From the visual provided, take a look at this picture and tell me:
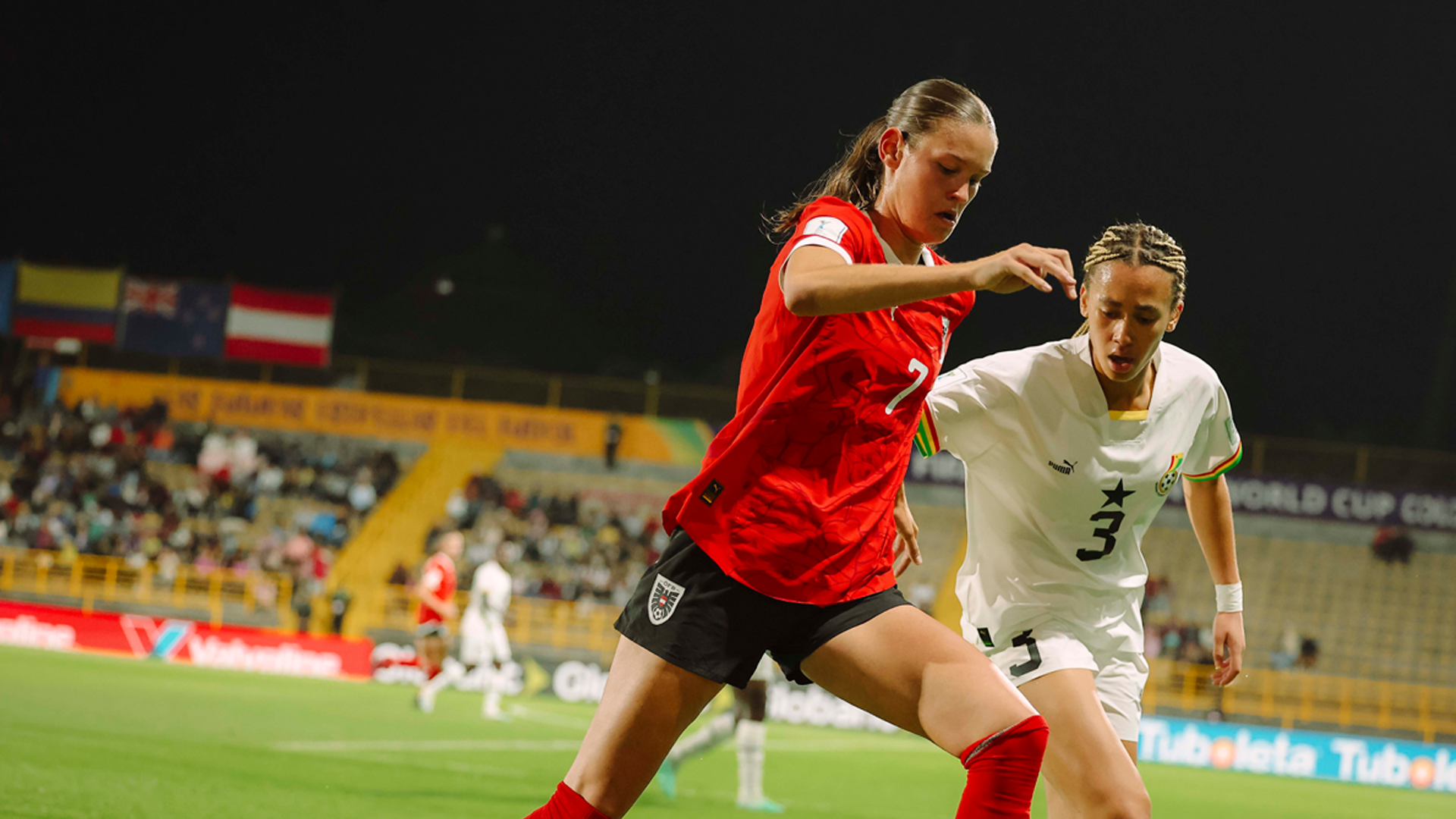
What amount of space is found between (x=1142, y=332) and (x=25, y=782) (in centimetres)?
657

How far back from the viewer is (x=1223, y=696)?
24.4 metres

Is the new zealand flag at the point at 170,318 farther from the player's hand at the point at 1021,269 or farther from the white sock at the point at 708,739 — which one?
the player's hand at the point at 1021,269

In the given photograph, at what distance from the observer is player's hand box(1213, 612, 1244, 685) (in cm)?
468

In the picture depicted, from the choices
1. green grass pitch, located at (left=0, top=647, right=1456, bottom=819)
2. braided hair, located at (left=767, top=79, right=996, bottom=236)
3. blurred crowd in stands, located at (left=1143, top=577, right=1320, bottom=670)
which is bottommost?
green grass pitch, located at (left=0, top=647, right=1456, bottom=819)

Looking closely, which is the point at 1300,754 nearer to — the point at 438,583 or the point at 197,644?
the point at 438,583

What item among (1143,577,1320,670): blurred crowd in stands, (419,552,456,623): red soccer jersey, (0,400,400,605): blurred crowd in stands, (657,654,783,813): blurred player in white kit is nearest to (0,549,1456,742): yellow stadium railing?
(0,400,400,605): blurred crowd in stands

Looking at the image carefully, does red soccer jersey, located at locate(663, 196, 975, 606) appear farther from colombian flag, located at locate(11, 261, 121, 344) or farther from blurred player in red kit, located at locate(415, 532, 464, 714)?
colombian flag, located at locate(11, 261, 121, 344)

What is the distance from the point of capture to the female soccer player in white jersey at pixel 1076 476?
168 inches

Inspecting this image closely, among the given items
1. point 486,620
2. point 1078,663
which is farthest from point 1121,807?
point 486,620

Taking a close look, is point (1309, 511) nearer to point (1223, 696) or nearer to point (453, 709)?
point (1223, 696)

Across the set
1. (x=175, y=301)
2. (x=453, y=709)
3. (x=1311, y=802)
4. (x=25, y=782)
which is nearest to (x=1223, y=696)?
(x=1311, y=802)

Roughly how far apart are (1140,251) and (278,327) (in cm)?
3245

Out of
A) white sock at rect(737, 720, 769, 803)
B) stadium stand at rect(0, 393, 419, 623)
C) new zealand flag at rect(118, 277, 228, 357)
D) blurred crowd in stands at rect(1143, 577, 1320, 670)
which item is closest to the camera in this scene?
white sock at rect(737, 720, 769, 803)

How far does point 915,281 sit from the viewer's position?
9.29ft
